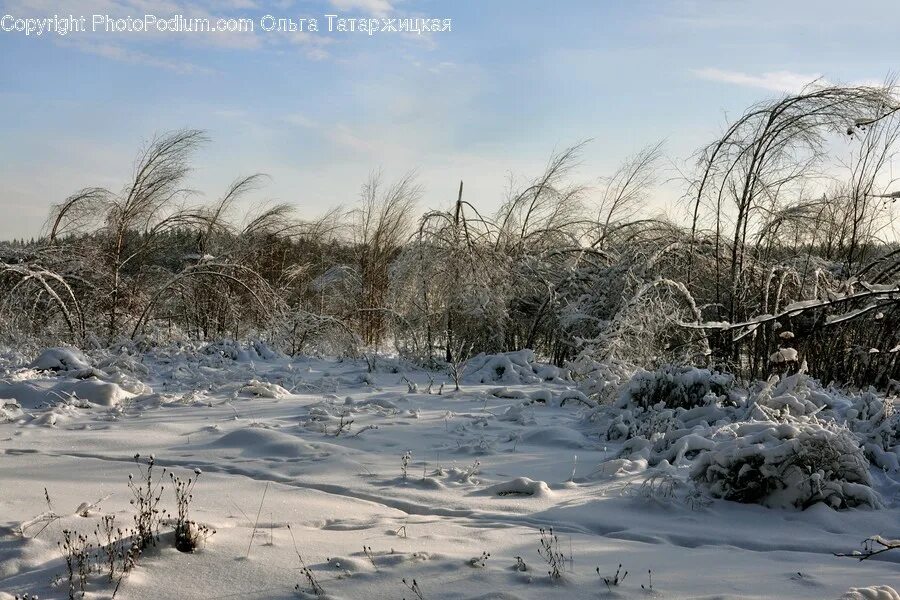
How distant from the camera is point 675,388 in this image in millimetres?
7027

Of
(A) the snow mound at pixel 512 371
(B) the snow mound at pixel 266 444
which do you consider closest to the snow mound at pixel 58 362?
(B) the snow mound at pixel 266 444

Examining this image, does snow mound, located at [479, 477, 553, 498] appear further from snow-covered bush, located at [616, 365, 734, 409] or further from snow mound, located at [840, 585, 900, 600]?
snow-covered bush, located at [616, 365, 734, 409]

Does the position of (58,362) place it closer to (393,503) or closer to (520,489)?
(393,503)

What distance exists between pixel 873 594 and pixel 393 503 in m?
2.74

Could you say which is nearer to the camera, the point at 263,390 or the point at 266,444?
the point at 266,444

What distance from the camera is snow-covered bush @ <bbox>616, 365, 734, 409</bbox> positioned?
7.01 meters

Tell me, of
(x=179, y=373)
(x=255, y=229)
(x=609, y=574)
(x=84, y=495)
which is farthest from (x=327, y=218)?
(x=609, y=574)

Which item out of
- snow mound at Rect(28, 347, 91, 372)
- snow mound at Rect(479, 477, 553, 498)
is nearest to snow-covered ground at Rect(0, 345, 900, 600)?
snow mound at Rect(479, 477, 553, 498)

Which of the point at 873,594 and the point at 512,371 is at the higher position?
the point at 512,371

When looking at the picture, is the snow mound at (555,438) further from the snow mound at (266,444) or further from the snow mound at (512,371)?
the snow mound at (512,371)

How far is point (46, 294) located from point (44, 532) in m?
10.2

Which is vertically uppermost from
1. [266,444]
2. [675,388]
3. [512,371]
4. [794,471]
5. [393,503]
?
[675,388]

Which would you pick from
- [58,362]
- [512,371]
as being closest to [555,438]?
[512,371]

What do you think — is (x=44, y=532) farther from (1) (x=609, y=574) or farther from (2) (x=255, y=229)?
(2) (x=255, y=229)
